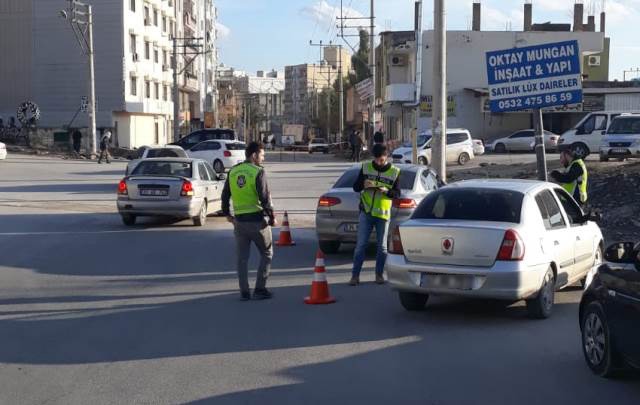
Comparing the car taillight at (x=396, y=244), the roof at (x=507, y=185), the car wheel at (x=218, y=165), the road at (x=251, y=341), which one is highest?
the roof at (x=507, y=185)

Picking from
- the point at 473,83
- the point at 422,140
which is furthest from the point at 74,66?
the point at 422,140

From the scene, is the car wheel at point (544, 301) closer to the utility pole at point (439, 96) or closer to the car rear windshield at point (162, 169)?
the utility pole at point (439, 96)

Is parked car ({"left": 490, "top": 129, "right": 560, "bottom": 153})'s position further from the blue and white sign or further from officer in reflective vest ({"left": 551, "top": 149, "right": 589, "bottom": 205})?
officer in reflective vest ({"left": 551, "top": 149, "right": 589, "bottom": 205})

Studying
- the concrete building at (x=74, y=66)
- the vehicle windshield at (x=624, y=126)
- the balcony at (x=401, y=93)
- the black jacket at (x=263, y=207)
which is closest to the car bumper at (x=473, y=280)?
the black jacket at (x=263, y=207)

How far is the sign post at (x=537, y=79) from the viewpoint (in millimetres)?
13727

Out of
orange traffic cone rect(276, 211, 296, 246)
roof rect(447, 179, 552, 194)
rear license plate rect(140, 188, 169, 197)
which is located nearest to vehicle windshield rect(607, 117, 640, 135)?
orange traffic cone rect(276, 211, 296, 246)

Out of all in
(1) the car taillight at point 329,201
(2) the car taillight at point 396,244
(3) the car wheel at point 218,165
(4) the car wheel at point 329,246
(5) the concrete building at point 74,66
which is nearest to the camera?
(2) the car taillight at point 396,244

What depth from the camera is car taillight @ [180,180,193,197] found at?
18373 millimetres

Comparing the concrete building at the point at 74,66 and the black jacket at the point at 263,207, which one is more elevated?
the concrete building at the point at 74,66

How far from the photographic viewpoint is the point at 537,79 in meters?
14.0

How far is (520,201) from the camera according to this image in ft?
30.8

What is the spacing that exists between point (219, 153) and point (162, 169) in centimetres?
1927

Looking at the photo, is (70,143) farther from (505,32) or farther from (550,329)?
(550,329)

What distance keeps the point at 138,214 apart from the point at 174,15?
67.8 metres
